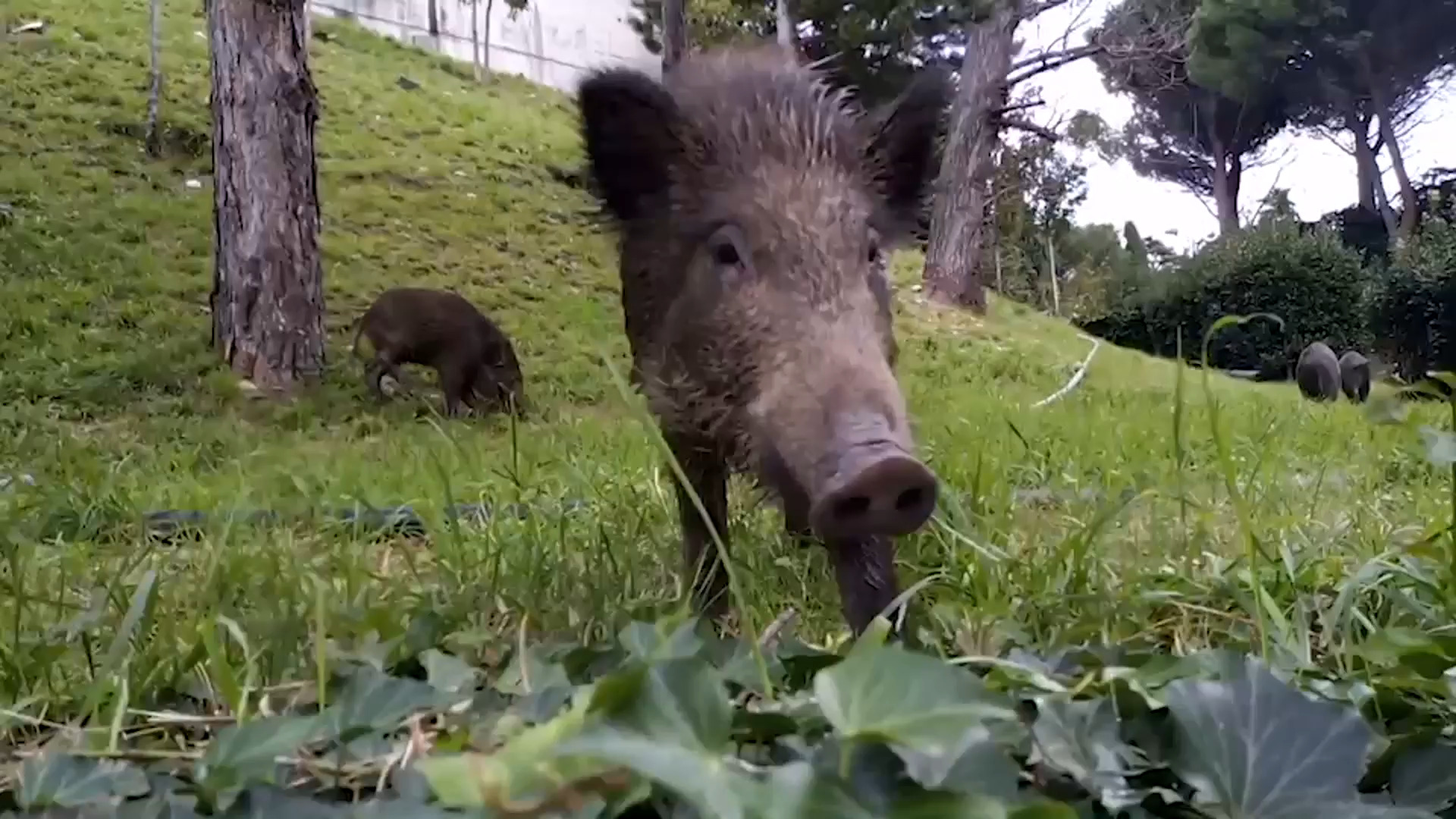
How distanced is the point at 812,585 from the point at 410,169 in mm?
7976

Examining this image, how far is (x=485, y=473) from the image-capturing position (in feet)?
8.03

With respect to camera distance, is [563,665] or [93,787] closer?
[93,787]

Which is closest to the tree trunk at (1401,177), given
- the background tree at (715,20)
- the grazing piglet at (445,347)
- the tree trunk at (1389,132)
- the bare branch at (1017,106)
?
the tree trunk at (1389,132)

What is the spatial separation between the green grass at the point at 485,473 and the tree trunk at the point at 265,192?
0.22 metres

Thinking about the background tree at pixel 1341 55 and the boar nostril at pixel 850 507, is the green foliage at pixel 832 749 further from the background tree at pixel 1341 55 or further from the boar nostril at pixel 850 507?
the background tree at pixel 1341 55

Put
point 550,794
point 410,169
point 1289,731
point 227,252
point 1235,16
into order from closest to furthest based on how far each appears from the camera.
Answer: point 550,794 → point 1289,731 → point 227,252 → point 410,169 → point 1235,16

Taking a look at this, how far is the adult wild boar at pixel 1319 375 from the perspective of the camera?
7.41 metres

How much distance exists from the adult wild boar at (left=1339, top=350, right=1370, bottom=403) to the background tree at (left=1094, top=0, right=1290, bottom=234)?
2785 mm

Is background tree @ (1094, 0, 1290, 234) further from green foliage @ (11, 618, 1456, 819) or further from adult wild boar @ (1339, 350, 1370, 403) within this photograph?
green foliage @ (11, 618, 1456, 819)

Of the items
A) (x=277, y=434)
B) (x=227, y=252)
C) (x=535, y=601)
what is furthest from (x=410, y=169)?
(x=535, y=601)

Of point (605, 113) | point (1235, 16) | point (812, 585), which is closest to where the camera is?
point (812, 585)

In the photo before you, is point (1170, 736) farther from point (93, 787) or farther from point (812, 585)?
point (812, 585)

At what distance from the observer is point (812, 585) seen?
1594 millimetres

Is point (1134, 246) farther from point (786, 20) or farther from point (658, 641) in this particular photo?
point (658, 641)
